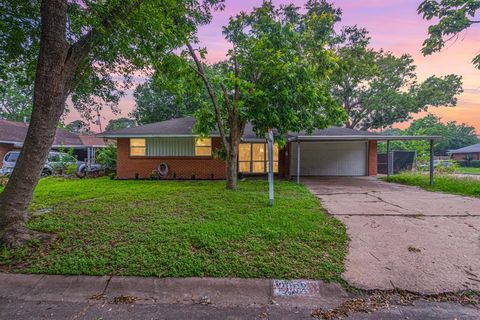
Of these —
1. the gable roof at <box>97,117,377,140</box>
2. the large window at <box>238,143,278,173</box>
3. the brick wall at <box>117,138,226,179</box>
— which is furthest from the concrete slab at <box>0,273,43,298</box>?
the large window at <box>238,143,278,173</box>

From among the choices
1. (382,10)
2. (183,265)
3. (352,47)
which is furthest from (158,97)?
(183,265)

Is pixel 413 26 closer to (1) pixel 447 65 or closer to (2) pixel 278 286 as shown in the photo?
(1) pixel 447 65

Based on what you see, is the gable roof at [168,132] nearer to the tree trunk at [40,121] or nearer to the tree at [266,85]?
the tree at [266,85]

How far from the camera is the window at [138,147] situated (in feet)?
40.6

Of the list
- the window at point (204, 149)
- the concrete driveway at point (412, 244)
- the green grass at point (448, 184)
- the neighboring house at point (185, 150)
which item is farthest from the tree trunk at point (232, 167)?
the green grass at point (448, 184)

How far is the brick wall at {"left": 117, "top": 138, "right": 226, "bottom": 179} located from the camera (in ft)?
40.4

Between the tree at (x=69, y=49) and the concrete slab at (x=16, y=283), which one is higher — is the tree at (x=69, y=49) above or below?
above

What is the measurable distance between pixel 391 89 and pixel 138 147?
1973 cm

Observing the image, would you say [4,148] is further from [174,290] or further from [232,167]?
[174,290]

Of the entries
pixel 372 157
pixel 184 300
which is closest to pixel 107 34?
pixel 184 300

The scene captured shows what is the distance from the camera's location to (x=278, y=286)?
9.48 feet

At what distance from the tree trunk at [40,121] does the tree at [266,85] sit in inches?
153

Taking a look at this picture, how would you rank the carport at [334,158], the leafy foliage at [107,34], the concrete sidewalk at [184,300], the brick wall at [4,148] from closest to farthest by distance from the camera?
the concrete sidewalk at [184,300] < the leafy foliage at [107,34] < the carport at [334,158] < the brick wall at [4,148]

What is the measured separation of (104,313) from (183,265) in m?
0.98
